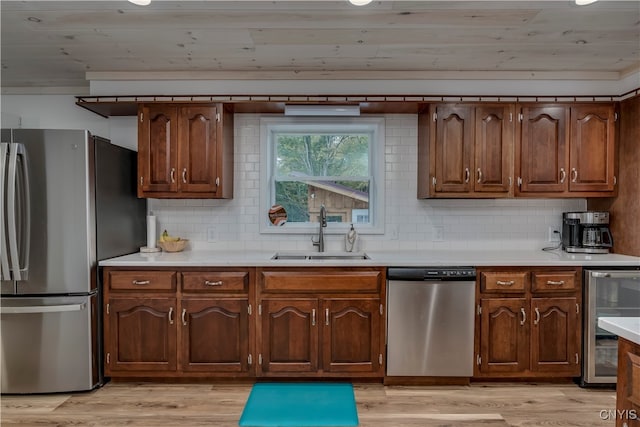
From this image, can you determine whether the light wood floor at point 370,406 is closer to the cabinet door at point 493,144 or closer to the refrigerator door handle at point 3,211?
the refrigerator door handle at point 3,211

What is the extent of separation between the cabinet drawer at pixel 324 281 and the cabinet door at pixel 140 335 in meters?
0.75

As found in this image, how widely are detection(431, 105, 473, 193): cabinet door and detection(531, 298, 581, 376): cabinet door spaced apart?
3.38 feet

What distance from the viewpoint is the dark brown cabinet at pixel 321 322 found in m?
2.67

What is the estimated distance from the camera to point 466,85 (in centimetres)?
316

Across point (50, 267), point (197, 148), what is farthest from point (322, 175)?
point (50, 267)

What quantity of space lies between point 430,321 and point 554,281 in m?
0.94

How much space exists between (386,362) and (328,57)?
90.5 inches

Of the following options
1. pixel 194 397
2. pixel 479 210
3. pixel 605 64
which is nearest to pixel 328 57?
pixel 479 210

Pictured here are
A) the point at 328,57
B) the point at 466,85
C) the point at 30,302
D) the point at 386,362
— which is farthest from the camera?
the point at 466,85

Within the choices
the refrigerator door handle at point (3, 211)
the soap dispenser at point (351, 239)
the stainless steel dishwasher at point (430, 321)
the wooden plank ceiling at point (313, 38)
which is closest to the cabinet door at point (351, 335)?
the stainless steel dishwasher at point (430, 321)

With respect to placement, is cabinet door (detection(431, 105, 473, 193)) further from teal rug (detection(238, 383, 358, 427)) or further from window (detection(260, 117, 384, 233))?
teal rug (detection(238, 383, 358, 427))

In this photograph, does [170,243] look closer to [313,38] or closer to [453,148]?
[313,38]

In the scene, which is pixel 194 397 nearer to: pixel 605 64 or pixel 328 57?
pixel 328 57

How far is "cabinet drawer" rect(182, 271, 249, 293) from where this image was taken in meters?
2.68
